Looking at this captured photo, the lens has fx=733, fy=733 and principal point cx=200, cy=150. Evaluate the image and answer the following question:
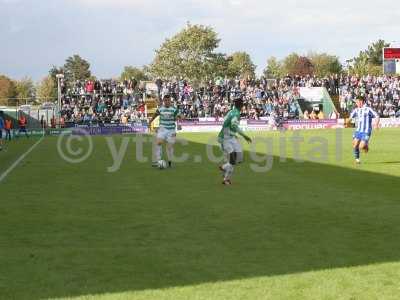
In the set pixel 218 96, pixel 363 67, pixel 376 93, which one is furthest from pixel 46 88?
pixel 376 93

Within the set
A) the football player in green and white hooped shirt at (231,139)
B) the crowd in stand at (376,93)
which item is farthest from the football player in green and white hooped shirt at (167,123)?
the crowd in stand at (376,93)

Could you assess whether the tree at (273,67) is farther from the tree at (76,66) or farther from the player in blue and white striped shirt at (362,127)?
the player in blue and white striped shirt at (362,127)

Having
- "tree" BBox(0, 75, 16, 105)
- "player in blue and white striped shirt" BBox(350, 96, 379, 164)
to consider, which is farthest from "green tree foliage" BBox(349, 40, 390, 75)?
"player in blue and white striped shirt" BBox(350, 96, 379, 164)

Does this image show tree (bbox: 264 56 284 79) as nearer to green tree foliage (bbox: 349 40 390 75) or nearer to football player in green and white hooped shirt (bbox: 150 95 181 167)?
green tree foliage (bbox: 349 40 390 75)

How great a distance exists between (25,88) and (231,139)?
130285 mm

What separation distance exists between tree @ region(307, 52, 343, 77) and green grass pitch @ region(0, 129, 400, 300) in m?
128

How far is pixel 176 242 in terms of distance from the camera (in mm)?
8867

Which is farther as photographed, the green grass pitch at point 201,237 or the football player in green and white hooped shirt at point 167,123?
the football player in green and white hooped shirt at point 167,123

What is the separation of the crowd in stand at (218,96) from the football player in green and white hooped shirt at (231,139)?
38.9 metres

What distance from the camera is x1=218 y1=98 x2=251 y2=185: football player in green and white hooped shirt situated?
15930 mm

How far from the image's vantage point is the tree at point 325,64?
14262 centimetres

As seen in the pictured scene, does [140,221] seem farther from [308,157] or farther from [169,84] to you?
[169,84]

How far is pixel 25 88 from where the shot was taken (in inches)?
5566

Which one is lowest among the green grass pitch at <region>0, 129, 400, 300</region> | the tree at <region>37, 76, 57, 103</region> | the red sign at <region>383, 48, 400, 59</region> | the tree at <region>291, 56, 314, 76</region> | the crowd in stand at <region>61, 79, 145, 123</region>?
the green grass pitch at <region>0, 129, 400, 300</region>
